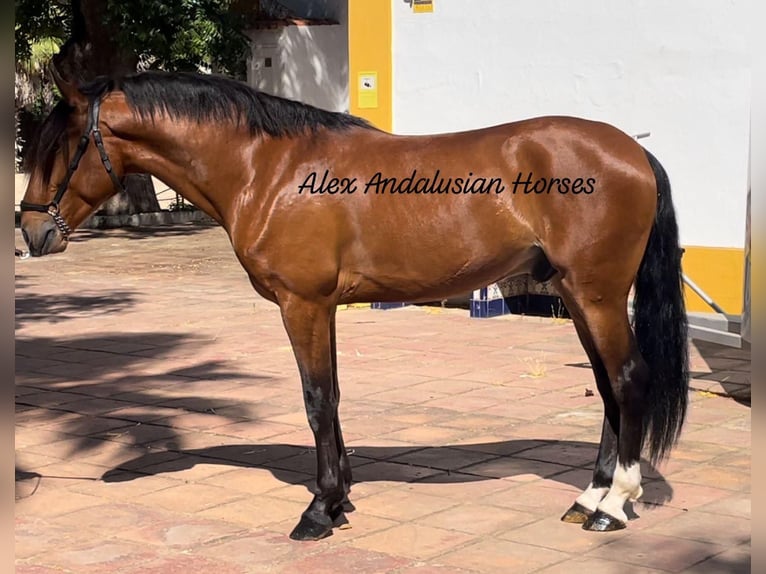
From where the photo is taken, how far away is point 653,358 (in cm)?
514

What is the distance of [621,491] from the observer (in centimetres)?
496

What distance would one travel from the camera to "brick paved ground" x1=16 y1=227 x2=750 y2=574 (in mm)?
4715

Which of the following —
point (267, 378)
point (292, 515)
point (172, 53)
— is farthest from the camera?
point (172, 53)

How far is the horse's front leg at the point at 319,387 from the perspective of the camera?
5051 millimetres

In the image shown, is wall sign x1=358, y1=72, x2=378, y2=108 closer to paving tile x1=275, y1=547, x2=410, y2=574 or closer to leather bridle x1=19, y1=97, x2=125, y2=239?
leather bridle x1=19, y1=97, x2=125, y2=239

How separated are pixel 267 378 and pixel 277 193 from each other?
11.4 ft

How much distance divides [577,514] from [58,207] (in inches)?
106

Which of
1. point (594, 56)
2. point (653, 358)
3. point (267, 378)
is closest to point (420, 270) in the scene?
point (653, 358)

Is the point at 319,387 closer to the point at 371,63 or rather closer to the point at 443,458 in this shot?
the point at 443,458

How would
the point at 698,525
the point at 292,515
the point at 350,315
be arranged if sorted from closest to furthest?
the point at 698,525 < the point at 292,515 < the point at 350,315

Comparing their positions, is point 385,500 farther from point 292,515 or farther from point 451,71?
point 451,71

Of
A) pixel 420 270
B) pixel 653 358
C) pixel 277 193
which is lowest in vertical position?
pixel 653 358

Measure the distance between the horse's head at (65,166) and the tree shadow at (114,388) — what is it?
1.92m

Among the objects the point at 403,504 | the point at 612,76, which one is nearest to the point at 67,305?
the point at 612,76
